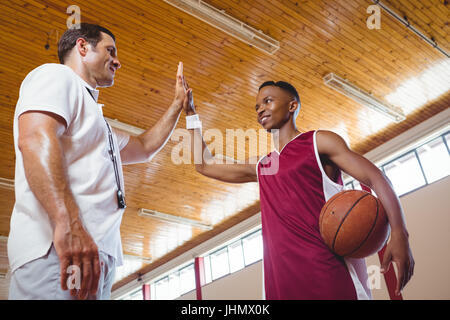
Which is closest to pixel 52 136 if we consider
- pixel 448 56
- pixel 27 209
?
pixel 27 209

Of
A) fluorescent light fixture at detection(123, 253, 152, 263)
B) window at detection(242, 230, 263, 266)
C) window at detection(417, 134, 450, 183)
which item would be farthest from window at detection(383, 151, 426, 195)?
fluorescent light fixture at detection(123, 253, 152, 263)

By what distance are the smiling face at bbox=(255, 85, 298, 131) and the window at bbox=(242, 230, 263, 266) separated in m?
7.90

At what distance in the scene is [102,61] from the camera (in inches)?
67.9

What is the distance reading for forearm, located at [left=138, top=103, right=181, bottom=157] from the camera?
212 centimetres

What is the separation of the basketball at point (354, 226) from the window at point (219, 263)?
939 centimetres

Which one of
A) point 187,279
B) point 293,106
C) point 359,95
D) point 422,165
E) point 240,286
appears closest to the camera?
point 293,106

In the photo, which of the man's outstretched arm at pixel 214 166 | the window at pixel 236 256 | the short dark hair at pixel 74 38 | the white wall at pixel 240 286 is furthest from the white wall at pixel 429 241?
the short dark hair at pixel 74 38

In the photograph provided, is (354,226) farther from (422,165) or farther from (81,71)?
(422,165)

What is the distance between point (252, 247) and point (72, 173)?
9298 millimetres

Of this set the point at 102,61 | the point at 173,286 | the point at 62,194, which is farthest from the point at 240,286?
the point at 62,194

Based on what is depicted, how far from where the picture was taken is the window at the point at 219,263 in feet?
36.0

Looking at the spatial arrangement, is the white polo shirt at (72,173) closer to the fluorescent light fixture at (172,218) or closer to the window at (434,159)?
the window at (434,159)

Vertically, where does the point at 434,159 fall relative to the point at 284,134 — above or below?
above
